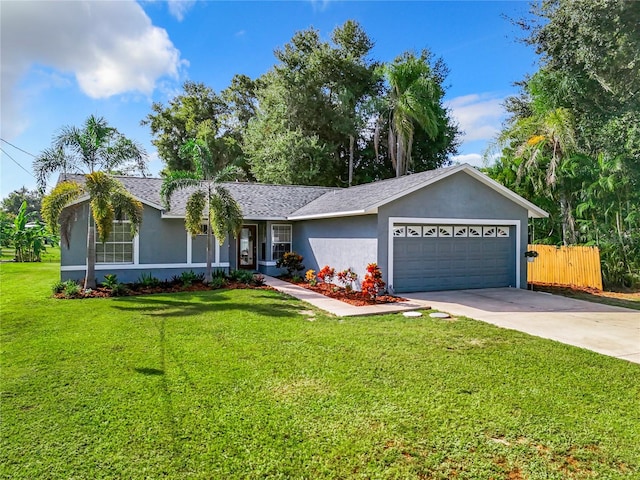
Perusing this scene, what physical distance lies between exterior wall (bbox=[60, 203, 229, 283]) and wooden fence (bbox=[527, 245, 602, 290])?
41.2 ft

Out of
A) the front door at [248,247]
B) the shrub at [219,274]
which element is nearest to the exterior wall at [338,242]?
the front door at [248,247]

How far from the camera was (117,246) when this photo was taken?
14.1 meters

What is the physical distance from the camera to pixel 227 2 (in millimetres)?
11328

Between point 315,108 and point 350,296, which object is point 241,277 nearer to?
point 350,296

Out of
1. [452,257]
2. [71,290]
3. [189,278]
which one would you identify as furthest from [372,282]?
[71,290]

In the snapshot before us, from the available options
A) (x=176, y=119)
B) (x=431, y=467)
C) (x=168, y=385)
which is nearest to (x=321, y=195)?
(x=168, y=385)

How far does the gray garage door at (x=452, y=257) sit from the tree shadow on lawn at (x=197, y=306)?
12.8 feet

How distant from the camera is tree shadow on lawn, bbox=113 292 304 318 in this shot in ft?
32.0

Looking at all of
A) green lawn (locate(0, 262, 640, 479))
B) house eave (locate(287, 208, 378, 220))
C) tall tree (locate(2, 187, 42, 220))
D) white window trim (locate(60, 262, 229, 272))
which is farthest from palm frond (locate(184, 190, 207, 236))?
tall tree (locate(2, 187, 42, 220))

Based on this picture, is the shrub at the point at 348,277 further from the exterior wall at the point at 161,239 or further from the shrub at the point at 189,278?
the exterior wall at the point at 161,239

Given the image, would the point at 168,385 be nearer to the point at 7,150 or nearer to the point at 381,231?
the point at 381,231

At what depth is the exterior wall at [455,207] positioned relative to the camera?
12297 mm

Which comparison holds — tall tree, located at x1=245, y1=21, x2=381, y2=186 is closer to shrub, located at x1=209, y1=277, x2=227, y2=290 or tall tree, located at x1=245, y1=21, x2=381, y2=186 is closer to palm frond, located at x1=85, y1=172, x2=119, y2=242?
shrub, located at x1=209, y1=277, x2=227, y2=290

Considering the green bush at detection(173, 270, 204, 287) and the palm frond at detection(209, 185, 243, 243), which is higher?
the palm frond at detection(209, 185, 243, 243)
